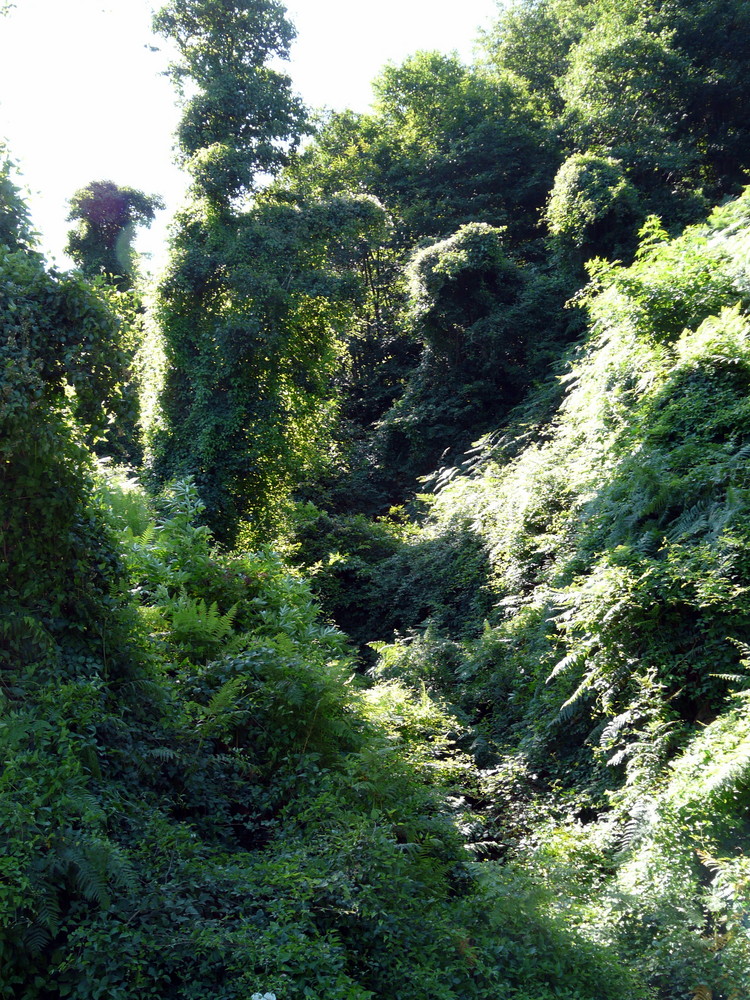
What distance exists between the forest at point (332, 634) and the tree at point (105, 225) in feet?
26.7

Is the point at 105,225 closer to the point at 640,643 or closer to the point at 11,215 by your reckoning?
the point at 11,215

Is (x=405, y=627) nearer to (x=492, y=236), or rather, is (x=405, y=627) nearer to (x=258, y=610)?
(x=258, y=610)

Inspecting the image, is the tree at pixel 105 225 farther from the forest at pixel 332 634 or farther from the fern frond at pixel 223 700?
the fern frond at pixel 223 700

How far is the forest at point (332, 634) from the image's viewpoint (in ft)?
11.9

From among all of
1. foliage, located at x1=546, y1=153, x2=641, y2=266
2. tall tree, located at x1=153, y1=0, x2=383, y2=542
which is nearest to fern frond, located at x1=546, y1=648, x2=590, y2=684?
tall tree, located at x1=153, y1=0, x2=383, y2=542

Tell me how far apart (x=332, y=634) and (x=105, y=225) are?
19795mm

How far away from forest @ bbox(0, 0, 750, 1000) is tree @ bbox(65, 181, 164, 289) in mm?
8139

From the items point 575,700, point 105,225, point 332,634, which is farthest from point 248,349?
point 105,225

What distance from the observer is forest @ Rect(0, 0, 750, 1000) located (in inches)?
142

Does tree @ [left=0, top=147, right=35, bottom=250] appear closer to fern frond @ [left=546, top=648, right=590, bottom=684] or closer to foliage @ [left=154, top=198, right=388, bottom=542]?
fern frond @ [left=546, top=648, right=590, bottom=684]

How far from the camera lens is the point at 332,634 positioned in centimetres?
769

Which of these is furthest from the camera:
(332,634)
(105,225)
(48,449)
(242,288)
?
(105,225)

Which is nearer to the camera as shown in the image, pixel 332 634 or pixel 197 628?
pixel 197 628

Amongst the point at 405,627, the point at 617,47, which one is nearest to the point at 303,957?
the point at 405,627
